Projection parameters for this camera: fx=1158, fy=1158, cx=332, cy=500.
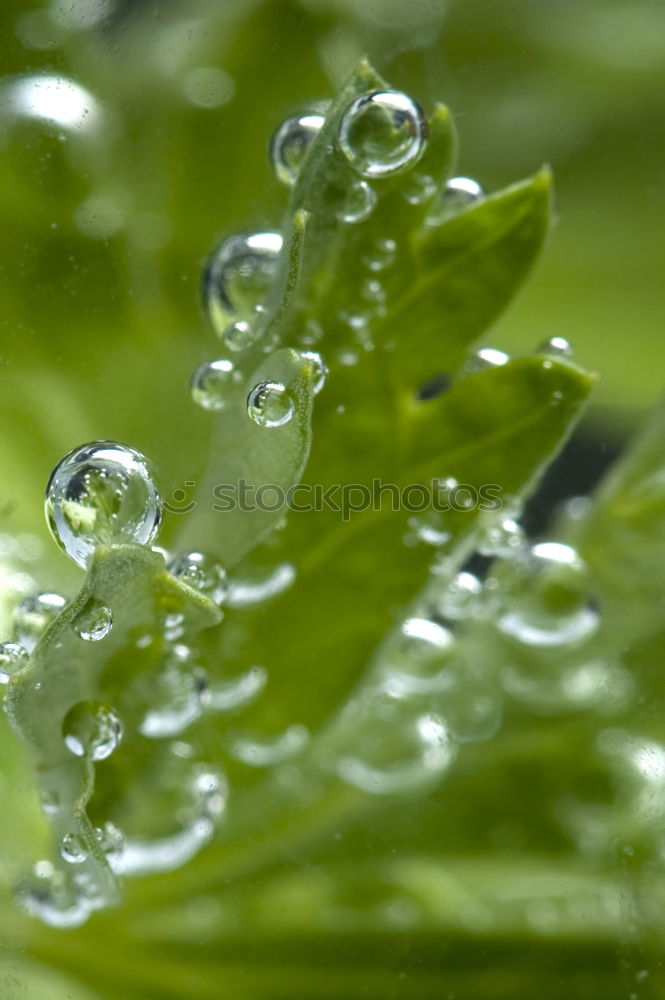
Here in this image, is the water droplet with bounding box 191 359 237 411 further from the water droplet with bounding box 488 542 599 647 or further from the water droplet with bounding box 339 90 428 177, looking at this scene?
the water droplet with bounding box 488 542 599 647

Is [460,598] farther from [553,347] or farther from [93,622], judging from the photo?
[93,622]

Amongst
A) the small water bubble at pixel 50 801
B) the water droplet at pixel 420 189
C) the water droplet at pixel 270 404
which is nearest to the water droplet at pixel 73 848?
the small water bubble at pixel 50 801

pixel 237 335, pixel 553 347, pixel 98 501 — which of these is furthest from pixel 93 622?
pixel 553 347

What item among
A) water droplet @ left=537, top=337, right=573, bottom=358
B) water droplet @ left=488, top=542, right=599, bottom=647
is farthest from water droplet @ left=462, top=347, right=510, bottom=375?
water droplet @ left=488, top=542, right=599, bottom=647

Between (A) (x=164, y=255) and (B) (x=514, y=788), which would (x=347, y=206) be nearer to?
(A) (x=164, y=255)

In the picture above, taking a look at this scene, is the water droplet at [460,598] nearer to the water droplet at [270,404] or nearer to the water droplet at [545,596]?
the water droplet at [545,596]

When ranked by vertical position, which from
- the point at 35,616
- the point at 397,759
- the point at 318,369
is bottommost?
the point at 397,759
